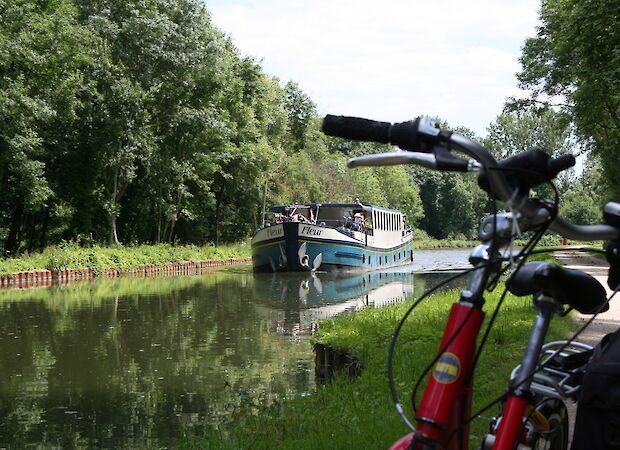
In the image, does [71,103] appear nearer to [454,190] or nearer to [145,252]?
[145,252]

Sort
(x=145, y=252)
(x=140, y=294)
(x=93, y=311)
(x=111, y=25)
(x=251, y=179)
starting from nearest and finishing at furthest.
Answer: (x=93, y=311), (x=140, y=294), (x=111, y=25), (x=145, y=252), (x=251, y=179)

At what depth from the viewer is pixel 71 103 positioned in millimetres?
30672

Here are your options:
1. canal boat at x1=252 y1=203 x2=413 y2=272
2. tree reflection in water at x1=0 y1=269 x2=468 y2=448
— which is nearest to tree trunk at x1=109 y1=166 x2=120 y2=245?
canal boat at x1=252 y1=203 x2=413 y2=272

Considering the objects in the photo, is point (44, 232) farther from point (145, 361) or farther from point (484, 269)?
point (484, 269)

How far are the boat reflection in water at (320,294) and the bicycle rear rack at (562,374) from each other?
12.0 meters

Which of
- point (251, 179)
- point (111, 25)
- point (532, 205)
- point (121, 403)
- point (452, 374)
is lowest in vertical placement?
point (121, 403)

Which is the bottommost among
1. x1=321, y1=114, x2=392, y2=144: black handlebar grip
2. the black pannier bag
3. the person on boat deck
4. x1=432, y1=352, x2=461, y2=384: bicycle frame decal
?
the black pannier bag

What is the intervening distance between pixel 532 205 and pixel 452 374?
0.47 meters

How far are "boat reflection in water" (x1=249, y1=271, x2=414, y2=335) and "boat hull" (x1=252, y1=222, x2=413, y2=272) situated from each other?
43cm

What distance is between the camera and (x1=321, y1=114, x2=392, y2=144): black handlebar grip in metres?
2.12

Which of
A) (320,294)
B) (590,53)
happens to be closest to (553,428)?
(590,53)

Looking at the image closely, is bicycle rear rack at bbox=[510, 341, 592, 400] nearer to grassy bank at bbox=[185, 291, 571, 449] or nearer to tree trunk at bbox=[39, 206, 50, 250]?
grassy bank at bbox=[185, 291, 571, 449]

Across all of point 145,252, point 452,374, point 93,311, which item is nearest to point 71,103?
point 145,252

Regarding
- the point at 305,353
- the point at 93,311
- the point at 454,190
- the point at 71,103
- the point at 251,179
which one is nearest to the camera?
the point at 305,353
